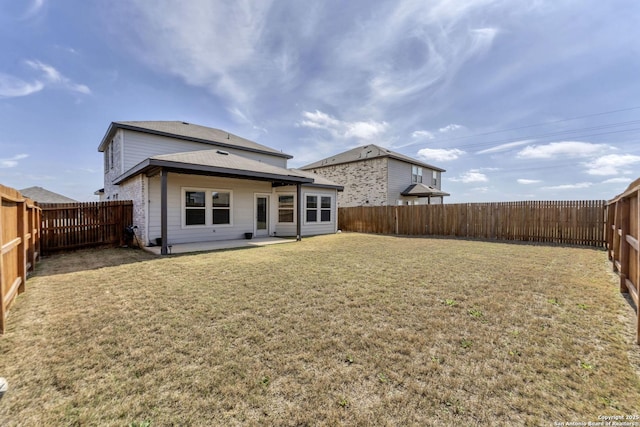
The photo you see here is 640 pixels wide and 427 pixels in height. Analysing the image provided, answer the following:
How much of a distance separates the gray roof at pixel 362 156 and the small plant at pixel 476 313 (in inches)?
709

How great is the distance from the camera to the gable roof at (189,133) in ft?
40.4

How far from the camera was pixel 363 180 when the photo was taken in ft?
72.5

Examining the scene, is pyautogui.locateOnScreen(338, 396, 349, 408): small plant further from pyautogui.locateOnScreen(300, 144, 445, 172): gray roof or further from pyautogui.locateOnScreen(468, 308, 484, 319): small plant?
pyautogui.locateOnScreen(300, 144, 445, 172): gray roof

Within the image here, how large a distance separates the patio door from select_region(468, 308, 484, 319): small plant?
10502mm

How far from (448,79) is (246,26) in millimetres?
10234

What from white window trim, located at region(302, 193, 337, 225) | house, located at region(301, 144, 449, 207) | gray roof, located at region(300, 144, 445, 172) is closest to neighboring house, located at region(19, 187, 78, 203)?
white window trim, located at region(302, 193, 337, 225)

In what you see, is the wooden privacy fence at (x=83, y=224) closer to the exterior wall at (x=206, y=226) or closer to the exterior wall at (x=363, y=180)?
the exterior wall at (x=206, y=226)

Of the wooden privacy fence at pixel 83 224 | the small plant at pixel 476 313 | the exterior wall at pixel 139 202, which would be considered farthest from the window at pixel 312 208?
the small plant at pixel 476 313

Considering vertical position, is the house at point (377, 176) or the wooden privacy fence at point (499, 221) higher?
the house at point (377, 176)

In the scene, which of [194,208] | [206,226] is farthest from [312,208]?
[194,208]

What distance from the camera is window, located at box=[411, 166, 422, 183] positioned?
2356 centimetres

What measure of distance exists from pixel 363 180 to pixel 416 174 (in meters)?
5.84

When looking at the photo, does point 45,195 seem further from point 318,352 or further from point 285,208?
point 318,352

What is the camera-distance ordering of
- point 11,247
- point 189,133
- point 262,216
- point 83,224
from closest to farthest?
point 11,247 < point 83,224 < point 262,216 < point 189,133
